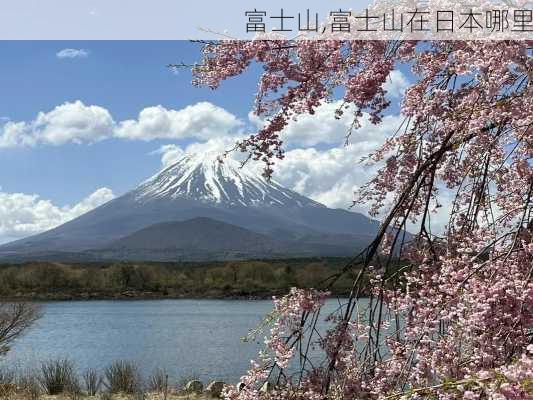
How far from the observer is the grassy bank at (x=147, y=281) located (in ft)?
176

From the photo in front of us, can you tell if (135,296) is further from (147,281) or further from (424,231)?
(424,231)

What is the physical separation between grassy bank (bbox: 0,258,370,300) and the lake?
553 inches

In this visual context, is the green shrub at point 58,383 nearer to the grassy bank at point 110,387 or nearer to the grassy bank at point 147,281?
the grassy bank at point 110,387

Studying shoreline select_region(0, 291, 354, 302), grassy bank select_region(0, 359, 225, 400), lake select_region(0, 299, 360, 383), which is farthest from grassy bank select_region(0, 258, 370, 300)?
grassy bank select_region(0, 359, 225, 400)

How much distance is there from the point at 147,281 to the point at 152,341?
34.1 metres

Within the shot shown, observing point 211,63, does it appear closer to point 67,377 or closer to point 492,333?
point 492,333

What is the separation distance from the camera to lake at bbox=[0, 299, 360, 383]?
17578 mm

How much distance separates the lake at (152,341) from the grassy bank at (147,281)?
14.0 meters

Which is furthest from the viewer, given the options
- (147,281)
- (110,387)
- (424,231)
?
(147,281)

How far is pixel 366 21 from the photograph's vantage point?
2.63 meters

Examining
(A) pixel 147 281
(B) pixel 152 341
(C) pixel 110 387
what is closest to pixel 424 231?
(C) pixel 110 387

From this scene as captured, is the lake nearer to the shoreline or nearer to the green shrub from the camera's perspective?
the green shrub

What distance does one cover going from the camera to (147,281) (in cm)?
5809

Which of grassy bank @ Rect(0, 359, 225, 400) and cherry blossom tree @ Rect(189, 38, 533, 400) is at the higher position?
cherry blossom tree @ Rect(189, 38, 533, 400)
